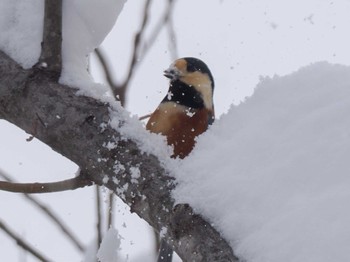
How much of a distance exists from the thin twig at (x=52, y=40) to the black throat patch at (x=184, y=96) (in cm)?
134

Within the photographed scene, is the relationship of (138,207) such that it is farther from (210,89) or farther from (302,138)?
(210,89)

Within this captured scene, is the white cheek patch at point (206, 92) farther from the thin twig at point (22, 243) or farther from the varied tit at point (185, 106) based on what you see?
the thin twig at point (22, 243)

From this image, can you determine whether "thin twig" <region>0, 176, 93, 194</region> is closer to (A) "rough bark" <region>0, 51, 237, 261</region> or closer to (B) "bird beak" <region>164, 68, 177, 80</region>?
(A) "rough bark" <region>0, 51, 237, 261</region>

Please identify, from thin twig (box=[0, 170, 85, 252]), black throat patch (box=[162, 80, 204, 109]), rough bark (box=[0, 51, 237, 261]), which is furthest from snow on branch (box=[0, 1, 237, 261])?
black throat patch (box=[162, 80, 204, 109])

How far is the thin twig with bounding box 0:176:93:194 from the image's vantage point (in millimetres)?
1435

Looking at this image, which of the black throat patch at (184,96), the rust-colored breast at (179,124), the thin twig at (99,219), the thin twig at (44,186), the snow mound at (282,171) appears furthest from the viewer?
the black throat patch at (184,96)

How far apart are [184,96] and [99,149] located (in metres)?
1.54

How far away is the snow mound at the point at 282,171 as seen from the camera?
1.02 m

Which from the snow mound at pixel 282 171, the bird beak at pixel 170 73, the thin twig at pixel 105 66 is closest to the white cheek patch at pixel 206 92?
the bird beak at pixel 170 73

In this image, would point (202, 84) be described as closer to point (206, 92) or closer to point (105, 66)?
point (206, 92)

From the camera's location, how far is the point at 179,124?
256 centimetres

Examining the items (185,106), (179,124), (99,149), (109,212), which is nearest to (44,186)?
(99,149)

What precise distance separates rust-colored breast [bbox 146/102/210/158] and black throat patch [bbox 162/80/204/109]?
0.05 m

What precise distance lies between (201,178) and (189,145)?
1207mm
